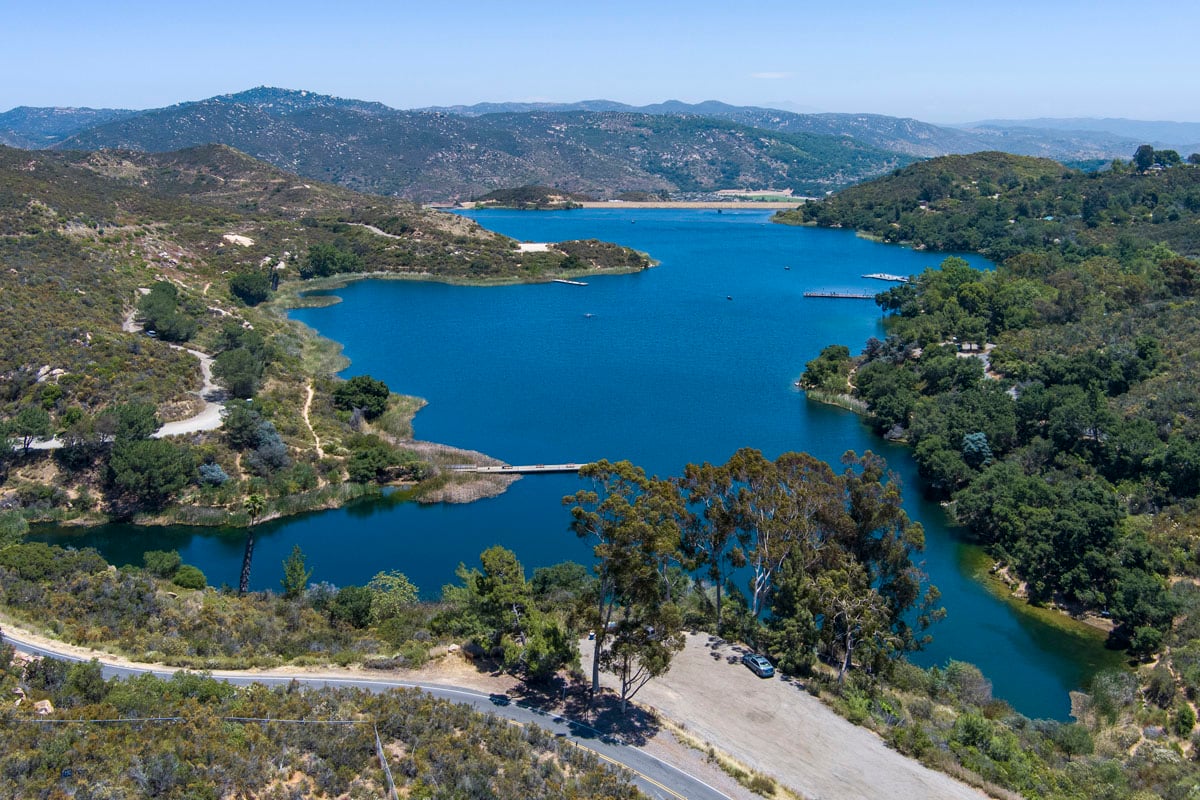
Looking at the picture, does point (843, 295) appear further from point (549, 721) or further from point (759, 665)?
point (549, 721)

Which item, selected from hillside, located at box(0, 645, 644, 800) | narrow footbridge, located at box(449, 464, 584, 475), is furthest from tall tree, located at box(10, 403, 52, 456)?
hillside, located at box(0, 645, 644, 800)

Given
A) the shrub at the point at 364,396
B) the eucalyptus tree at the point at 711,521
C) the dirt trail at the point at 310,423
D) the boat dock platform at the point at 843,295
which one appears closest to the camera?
the eucalyptus tree at the point at 711,521

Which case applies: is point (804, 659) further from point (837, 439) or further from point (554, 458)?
point (837, 439)

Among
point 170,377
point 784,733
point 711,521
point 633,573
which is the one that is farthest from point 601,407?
point 633,573

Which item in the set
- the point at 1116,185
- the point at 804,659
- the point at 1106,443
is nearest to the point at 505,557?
the point at 804,659

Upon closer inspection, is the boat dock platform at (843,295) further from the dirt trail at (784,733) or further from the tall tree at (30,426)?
the tall tree at (30,426)

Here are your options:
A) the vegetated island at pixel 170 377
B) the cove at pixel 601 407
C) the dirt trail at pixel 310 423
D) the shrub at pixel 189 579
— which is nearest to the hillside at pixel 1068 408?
the cove at pixel 601 407

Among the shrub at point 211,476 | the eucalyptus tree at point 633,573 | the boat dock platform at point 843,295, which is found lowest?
the shrub at point 211,476
